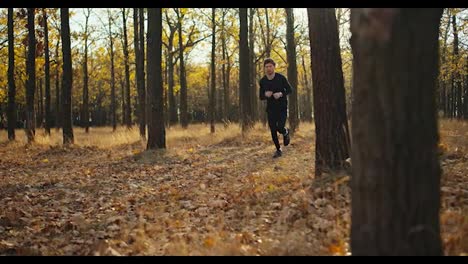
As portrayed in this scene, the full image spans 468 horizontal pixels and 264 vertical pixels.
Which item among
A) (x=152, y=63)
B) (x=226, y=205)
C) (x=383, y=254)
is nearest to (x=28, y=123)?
(x=152, y=63)

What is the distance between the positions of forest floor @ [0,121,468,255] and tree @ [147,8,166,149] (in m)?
2.33

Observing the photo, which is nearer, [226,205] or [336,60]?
[226,205]

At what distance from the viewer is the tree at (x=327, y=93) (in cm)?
564

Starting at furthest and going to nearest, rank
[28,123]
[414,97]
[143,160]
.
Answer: [28,123]
[143,160]
[414,97]

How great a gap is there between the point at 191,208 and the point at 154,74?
7.14 meters

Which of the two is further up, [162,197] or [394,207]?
[394,207]

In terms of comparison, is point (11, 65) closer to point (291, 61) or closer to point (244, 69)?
point (244, 69)

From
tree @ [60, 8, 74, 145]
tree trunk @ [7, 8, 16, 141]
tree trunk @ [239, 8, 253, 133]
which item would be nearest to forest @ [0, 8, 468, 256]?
tree @ [60, 8, 74, 145]

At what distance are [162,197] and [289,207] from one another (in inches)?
88.7

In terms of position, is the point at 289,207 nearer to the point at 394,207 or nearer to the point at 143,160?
the point at 394,207

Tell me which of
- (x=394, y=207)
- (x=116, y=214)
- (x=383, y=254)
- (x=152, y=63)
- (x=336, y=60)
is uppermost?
(x=152, y=63)

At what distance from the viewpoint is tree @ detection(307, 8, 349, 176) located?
18.5ft

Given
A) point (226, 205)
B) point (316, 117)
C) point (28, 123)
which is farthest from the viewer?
point (28, 123)

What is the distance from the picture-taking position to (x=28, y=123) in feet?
51.8
